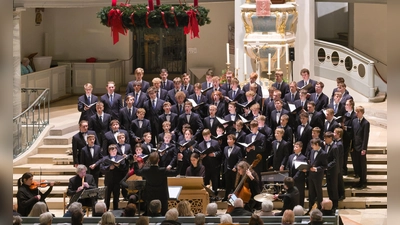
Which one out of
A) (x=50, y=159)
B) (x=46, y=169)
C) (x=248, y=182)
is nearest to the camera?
(x=248, y=182)

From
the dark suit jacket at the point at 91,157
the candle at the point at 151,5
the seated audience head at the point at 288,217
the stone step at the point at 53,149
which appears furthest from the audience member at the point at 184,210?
the stone step at the point at 53,149

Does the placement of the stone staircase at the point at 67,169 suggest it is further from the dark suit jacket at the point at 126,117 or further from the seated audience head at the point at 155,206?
the seated audience head at the point at 155,206

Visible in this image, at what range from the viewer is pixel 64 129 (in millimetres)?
12312

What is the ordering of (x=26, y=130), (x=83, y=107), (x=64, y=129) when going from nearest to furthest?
(x=83, y=107)
(x=26, y=130)
(x=64, y=129)

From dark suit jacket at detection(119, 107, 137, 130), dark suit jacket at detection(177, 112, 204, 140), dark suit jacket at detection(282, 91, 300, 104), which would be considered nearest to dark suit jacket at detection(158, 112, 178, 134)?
dark suit jacket at detection(177, 112, 204, 140)

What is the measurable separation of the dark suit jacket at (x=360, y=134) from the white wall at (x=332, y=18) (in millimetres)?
8097

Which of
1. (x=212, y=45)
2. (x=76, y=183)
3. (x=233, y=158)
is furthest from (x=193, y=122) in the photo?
(x=212, y=45)

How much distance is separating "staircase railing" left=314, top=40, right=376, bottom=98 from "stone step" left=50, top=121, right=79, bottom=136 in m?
5.33

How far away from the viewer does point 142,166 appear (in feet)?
28.5

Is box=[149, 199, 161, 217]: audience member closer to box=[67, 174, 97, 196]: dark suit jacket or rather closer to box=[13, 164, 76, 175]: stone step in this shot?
box=[67, 174, 97, 196]: dark suit jacket

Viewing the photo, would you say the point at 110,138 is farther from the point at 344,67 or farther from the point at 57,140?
the point at 344,67

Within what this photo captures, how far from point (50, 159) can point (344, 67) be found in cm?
Result: 665

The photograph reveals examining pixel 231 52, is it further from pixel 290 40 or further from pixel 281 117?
pixel 281 117

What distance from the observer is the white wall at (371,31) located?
16891mm
